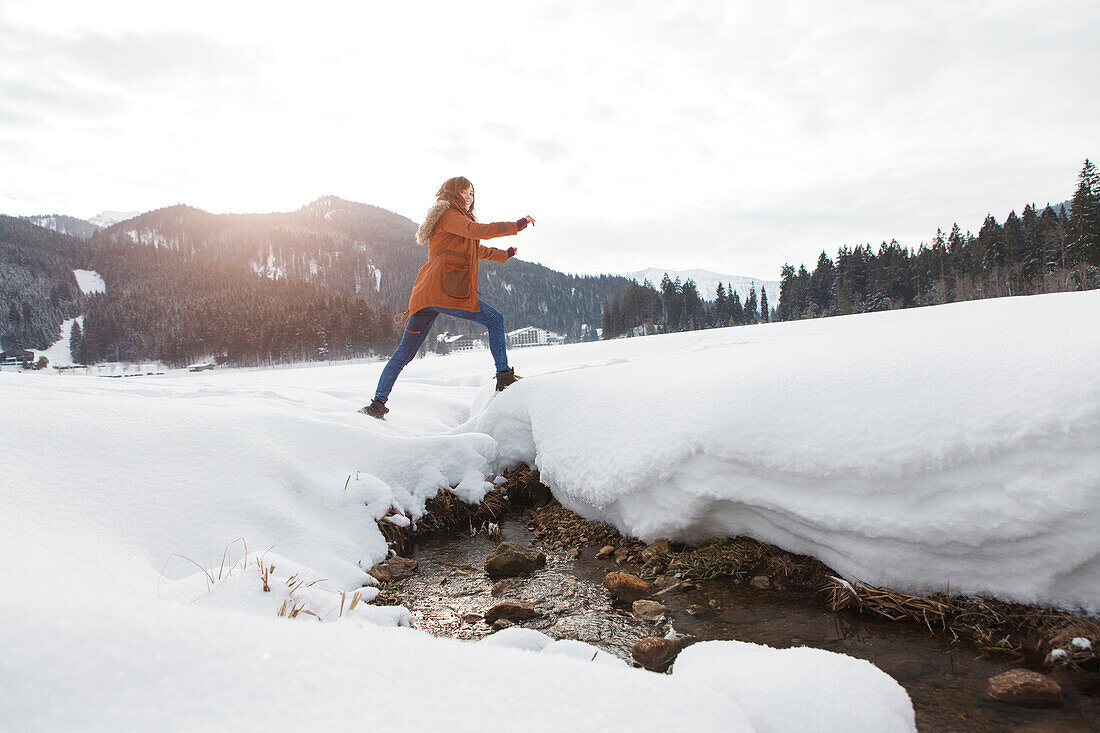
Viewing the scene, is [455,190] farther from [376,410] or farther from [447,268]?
[376,410]

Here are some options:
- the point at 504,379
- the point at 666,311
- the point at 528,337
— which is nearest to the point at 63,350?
the point at 528,337

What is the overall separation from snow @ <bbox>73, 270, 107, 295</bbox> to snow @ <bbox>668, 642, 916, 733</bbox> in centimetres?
14558

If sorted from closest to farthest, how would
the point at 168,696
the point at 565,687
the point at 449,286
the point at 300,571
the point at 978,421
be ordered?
the point at 168,696 → the point at 565,687 → the point at 978,421 → the point at 300,571 → the point at 449,286

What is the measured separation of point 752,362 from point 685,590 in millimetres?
1422

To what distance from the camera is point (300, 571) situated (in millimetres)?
2115

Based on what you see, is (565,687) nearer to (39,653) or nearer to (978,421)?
(39,653)

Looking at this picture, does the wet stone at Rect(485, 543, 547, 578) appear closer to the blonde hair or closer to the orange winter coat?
the orange winter coat

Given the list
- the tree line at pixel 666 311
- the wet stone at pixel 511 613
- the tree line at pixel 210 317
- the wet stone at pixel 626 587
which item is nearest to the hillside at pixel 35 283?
the tree line at pixel 210 317

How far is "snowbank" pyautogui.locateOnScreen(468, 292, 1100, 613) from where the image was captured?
1.74 meters

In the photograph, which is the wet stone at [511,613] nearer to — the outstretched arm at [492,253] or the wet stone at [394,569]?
the wet stone at [394,569]

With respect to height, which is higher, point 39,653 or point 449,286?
point 449,286

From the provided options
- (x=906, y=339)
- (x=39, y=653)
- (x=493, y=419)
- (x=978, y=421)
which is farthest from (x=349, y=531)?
(x=906, y=339)

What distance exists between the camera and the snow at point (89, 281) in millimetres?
110688

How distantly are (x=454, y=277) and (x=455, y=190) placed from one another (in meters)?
0.87
